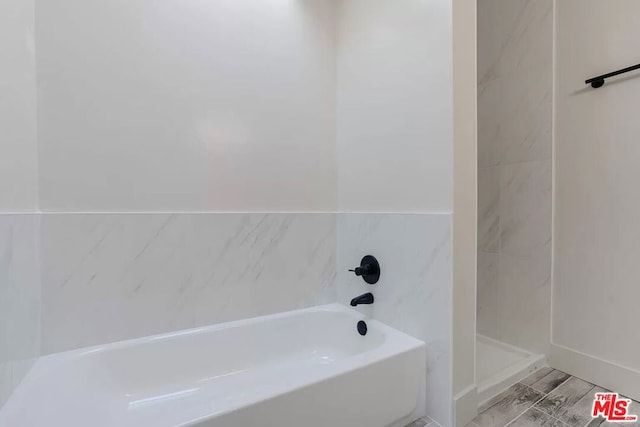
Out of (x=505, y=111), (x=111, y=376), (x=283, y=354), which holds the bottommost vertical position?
(x=283, y=354)

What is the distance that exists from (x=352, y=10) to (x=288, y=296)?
1815 millimetres

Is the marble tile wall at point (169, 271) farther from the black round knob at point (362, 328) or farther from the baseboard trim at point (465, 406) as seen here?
the baseboard trim at point (465, 406)

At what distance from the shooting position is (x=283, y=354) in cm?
164

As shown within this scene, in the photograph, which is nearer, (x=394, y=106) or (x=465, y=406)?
(x=465, y=406)

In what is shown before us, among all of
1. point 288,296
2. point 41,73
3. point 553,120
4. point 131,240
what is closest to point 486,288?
point 553,120

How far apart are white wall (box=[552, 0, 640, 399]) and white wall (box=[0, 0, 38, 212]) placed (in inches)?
103

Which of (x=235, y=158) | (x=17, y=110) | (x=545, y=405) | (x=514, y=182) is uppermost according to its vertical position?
(x=17, y=110)

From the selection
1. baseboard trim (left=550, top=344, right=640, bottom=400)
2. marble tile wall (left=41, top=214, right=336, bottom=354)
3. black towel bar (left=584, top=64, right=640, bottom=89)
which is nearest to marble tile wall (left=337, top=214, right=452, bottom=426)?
marble tile wall (left=41, top=214, right=336, bottom=354)

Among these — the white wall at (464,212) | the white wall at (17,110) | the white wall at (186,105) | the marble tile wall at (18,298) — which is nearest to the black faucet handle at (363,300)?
the white wall at (464,212)

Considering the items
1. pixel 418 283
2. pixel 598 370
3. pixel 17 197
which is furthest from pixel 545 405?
pixel 17 197

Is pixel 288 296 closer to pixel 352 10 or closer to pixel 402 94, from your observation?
pixel 402 94

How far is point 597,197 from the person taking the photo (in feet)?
5.00

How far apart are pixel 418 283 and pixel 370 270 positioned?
0.98 ft

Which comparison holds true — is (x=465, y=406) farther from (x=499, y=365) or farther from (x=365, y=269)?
(x=365, y=269)
